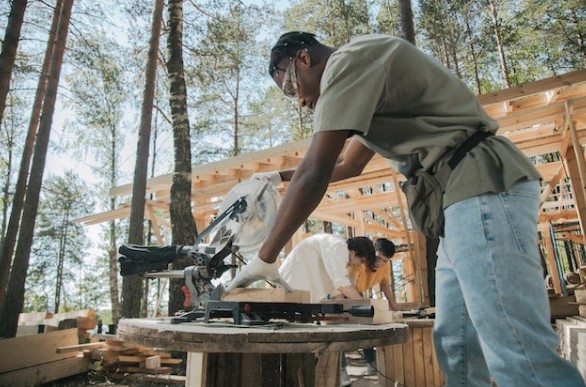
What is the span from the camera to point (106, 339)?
5.84m

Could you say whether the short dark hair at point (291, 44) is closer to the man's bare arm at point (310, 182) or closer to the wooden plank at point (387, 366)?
the man's bare arm at point (310, 182)

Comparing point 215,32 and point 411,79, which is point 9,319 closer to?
point 215,32

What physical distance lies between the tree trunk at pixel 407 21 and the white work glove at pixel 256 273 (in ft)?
20.5

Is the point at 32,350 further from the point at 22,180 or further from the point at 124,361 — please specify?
the point at 22,180

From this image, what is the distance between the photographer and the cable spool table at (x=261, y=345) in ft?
3.68

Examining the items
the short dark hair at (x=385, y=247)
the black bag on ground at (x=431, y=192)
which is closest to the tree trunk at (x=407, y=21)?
the short dark hair at (x=385, y=247)

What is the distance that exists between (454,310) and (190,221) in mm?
4948

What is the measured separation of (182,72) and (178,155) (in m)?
1.51

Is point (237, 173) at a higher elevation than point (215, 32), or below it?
below

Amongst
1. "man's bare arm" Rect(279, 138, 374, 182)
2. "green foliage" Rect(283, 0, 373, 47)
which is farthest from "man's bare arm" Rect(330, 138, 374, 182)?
"green foliage" Rect(283, 0, 373, 47)

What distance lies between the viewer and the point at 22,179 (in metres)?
8.59

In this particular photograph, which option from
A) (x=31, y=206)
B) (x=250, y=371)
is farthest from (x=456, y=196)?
(x=31, y=206)

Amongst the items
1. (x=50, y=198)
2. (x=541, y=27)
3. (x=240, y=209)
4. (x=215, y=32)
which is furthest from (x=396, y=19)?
(x=50, y=198)

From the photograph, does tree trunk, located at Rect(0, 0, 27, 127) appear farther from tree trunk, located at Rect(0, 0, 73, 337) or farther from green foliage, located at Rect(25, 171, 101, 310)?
green foliage, located at Rect(25, 171, 101, 310)
